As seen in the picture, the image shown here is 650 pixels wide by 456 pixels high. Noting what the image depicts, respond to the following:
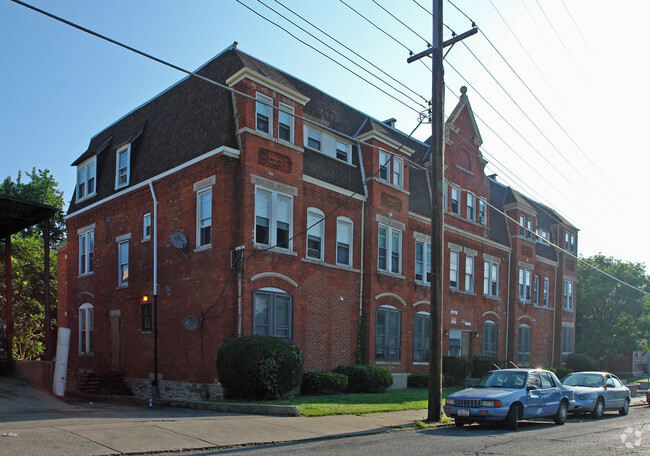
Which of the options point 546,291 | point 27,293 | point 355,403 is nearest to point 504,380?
point 355,403

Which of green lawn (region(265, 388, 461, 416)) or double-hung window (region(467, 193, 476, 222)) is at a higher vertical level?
double-hung window (region(467, 193, 476, 222))

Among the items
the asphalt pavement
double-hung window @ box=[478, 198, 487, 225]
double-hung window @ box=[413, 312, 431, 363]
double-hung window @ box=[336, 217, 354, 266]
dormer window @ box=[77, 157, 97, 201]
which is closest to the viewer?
the asphalt pavement

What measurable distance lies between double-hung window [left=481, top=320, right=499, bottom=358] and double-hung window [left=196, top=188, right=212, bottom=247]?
18.3 meters

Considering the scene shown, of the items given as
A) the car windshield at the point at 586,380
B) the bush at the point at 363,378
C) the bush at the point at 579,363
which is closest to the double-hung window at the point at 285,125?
the bush at the point at 363,378

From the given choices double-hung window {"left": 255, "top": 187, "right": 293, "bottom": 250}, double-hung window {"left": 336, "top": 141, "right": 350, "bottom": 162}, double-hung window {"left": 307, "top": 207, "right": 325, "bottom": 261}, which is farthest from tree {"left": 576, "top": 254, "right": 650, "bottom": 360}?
double-hung window {"left": 255, "top": 187, "right": 293, "bottom": 250}

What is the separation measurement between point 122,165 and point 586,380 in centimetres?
1936

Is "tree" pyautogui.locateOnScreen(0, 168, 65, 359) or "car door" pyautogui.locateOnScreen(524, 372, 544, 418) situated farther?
"tree" pyautogui.locateOnScreen(0, 168, 65, 359)

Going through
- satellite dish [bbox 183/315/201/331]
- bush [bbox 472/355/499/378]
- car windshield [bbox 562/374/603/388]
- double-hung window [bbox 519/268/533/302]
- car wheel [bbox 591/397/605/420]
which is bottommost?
bush [bbox 472/355/499/378]

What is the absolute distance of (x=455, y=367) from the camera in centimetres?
2800

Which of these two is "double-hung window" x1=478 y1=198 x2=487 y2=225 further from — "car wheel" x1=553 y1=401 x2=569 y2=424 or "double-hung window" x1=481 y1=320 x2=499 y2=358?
"car wheel" x1=553 y1=401 x2=569 y2=424

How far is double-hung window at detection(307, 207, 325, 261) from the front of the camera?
22.1 metres

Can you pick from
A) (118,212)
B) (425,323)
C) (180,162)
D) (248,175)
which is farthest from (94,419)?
(425,323)

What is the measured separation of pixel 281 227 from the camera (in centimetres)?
2094

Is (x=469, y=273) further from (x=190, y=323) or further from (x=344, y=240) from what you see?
(x=190, y=323)
